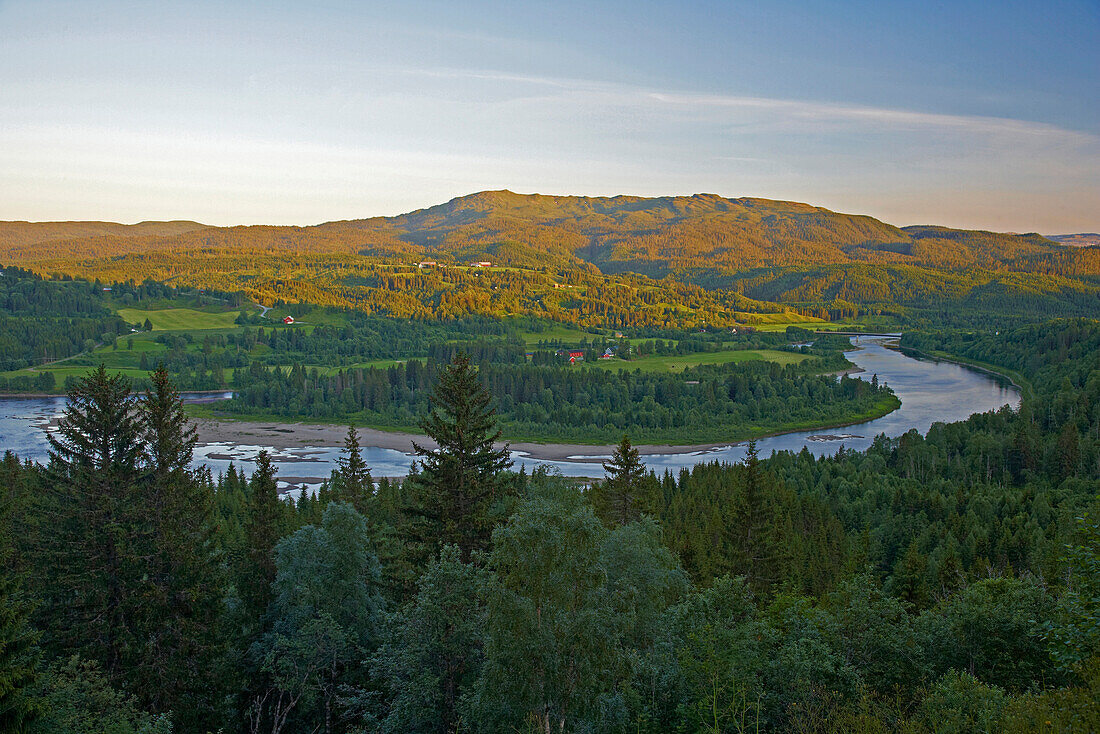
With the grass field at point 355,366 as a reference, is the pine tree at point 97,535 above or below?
above

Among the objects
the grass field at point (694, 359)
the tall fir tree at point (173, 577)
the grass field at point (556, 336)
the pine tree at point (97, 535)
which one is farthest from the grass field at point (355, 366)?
the pine tree at point (97, 535)

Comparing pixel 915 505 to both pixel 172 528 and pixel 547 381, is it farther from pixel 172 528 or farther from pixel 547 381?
pixel 547 381

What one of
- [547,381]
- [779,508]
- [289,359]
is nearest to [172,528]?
[779,508]

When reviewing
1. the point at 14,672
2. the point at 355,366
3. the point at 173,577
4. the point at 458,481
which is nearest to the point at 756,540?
the point at 458,481

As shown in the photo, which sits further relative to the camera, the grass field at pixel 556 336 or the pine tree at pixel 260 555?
the grass field at pixel 556 336

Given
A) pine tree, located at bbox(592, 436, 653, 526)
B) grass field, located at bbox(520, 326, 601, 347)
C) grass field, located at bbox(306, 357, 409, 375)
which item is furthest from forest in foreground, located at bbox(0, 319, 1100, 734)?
grass field, located at bbox(520, 326, 601, 347)

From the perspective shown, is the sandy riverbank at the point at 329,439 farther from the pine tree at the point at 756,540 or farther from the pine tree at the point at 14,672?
the pine tree at the point at 14,672
